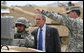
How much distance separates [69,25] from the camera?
6.77 metres

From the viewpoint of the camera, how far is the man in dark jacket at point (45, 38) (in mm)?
5879

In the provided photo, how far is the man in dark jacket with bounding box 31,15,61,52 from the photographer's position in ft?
19.3

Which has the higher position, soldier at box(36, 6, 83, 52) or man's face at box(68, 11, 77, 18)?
man's face at box(68, 11, 77, 18)

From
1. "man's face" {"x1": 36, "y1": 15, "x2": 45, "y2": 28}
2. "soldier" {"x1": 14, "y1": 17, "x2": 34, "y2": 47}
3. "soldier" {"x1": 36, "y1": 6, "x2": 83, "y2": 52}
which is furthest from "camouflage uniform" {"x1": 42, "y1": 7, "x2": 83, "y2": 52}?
"soldier" {"x1": 14, "y1": 17, "x2": 34, "y2": 47}

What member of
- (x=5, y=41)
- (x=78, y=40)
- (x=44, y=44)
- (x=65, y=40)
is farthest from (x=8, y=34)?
(x=65, y=40)

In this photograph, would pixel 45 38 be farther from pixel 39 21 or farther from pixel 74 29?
pixel 74 29

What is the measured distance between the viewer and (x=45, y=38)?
5906mm

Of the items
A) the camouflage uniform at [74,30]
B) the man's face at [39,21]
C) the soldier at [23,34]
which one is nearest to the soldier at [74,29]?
the camouflage uniform at [74,30]

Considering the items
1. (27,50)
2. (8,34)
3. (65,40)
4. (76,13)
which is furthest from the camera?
(65,40)

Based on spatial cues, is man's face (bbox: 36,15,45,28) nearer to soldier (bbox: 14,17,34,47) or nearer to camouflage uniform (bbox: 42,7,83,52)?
soldier (bbox: 14,17,34,47)

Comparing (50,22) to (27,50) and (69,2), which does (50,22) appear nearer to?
(69,2)

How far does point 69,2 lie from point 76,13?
25.1 ft

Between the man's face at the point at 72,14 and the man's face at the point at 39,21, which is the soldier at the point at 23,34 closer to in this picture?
the man's face at the point at 39,21

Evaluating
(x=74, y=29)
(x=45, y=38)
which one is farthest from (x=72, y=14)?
(x=45, y=38)
